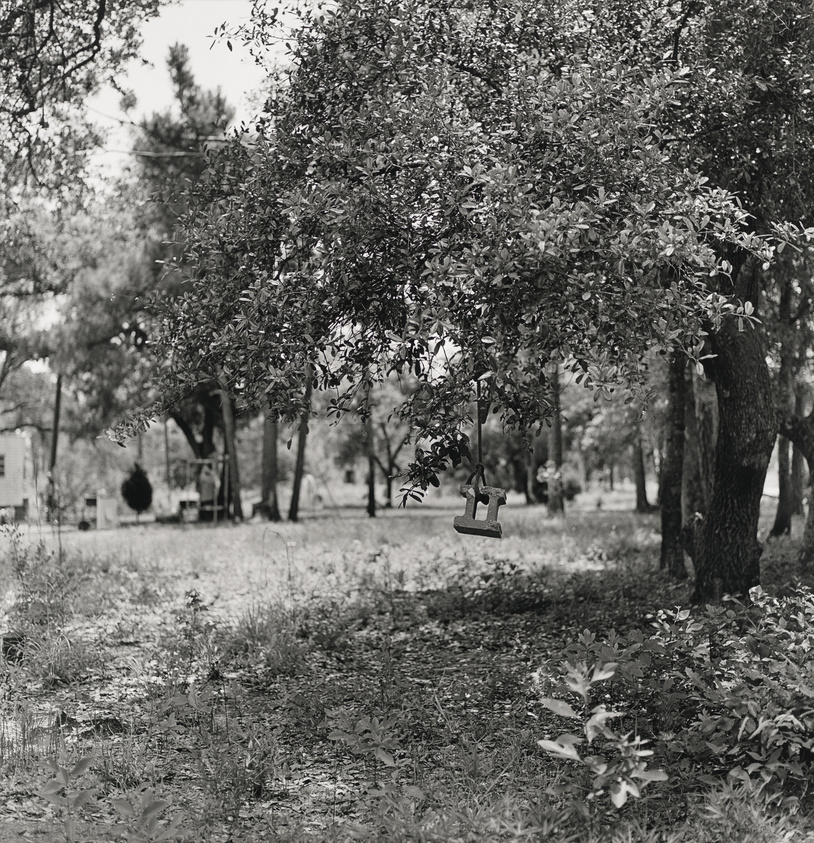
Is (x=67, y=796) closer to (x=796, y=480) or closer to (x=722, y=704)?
(x=722, y=704)

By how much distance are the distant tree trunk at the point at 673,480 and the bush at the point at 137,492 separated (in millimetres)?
23379

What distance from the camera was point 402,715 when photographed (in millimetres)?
5480

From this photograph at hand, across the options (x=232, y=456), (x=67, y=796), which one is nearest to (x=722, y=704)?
(x=67, y=796)

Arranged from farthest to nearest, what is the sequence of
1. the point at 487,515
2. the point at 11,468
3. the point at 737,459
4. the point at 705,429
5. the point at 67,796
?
the point at 11,468, the point at 705,429, the point at 737,459, the point at 487,515, the point at 67,796

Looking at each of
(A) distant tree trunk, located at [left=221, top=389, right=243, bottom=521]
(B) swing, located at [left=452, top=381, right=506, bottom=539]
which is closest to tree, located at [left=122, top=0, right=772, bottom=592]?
(B) swing, located at [left=452, top=381, right=506, bottom=539]

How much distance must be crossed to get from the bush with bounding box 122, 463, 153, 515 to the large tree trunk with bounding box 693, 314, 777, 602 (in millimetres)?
25644

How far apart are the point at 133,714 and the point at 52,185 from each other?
6.68 metres

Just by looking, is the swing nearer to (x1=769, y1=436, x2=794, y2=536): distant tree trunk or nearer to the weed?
the weed

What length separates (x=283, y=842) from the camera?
12.9ft

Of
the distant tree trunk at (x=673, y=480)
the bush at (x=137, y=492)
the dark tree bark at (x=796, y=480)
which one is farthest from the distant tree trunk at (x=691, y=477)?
the bush at (x=137, y=492)

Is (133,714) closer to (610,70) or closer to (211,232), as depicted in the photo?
(211,232)

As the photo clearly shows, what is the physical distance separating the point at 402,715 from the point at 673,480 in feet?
21.7

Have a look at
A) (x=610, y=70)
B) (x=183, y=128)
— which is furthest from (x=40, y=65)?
(x=183, y=128)

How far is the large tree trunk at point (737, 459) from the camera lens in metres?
8.21
